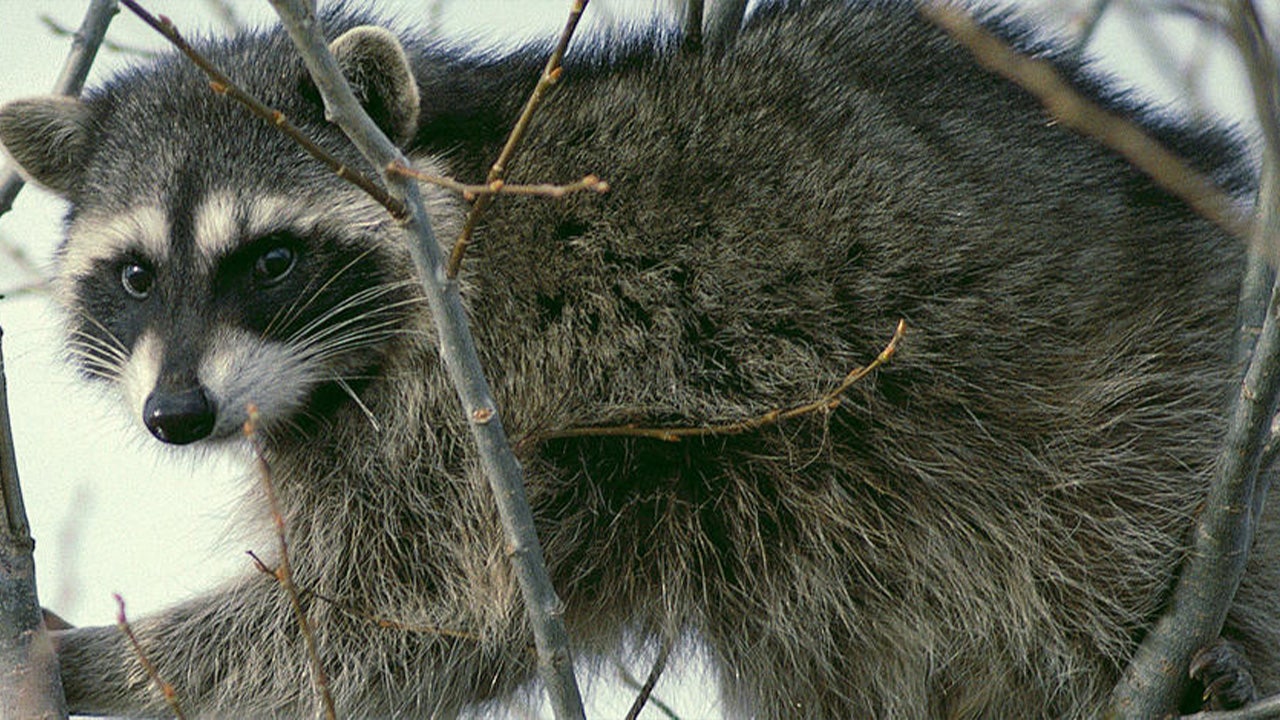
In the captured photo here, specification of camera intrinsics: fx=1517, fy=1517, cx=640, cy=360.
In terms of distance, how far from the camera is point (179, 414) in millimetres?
2861

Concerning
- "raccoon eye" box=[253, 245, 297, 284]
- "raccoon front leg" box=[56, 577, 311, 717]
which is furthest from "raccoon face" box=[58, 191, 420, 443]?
"raccoon front leg" box=[56, 577, 311, 717]

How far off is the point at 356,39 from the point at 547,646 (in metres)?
1.44

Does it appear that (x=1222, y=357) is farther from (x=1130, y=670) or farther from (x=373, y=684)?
(x=373, y=684)

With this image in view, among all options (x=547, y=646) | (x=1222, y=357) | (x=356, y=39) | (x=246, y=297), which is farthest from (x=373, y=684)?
(x=1222, y=357)

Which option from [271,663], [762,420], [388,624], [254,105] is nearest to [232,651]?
[271,663]

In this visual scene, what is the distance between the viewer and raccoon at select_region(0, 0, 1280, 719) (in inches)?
123

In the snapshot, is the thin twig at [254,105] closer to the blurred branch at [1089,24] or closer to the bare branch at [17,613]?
the bare branch at [17,613]

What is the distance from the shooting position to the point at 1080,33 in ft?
13.3

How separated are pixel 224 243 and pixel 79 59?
0.89m

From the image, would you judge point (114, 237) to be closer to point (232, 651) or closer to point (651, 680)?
point (232, 651)

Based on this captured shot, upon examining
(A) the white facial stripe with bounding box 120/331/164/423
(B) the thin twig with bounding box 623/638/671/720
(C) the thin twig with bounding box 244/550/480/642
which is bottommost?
(B) the thin twig with bounding box 623/638/671/720

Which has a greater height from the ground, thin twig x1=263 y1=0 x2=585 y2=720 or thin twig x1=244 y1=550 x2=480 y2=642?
thin twig x1=263 y1=0 x2=585 y2=720

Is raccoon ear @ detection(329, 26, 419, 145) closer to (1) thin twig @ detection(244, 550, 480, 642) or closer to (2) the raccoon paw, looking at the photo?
(1) thin twig @ detection(244, 550, 480, 642)

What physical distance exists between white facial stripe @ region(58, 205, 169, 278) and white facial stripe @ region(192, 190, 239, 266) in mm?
77
